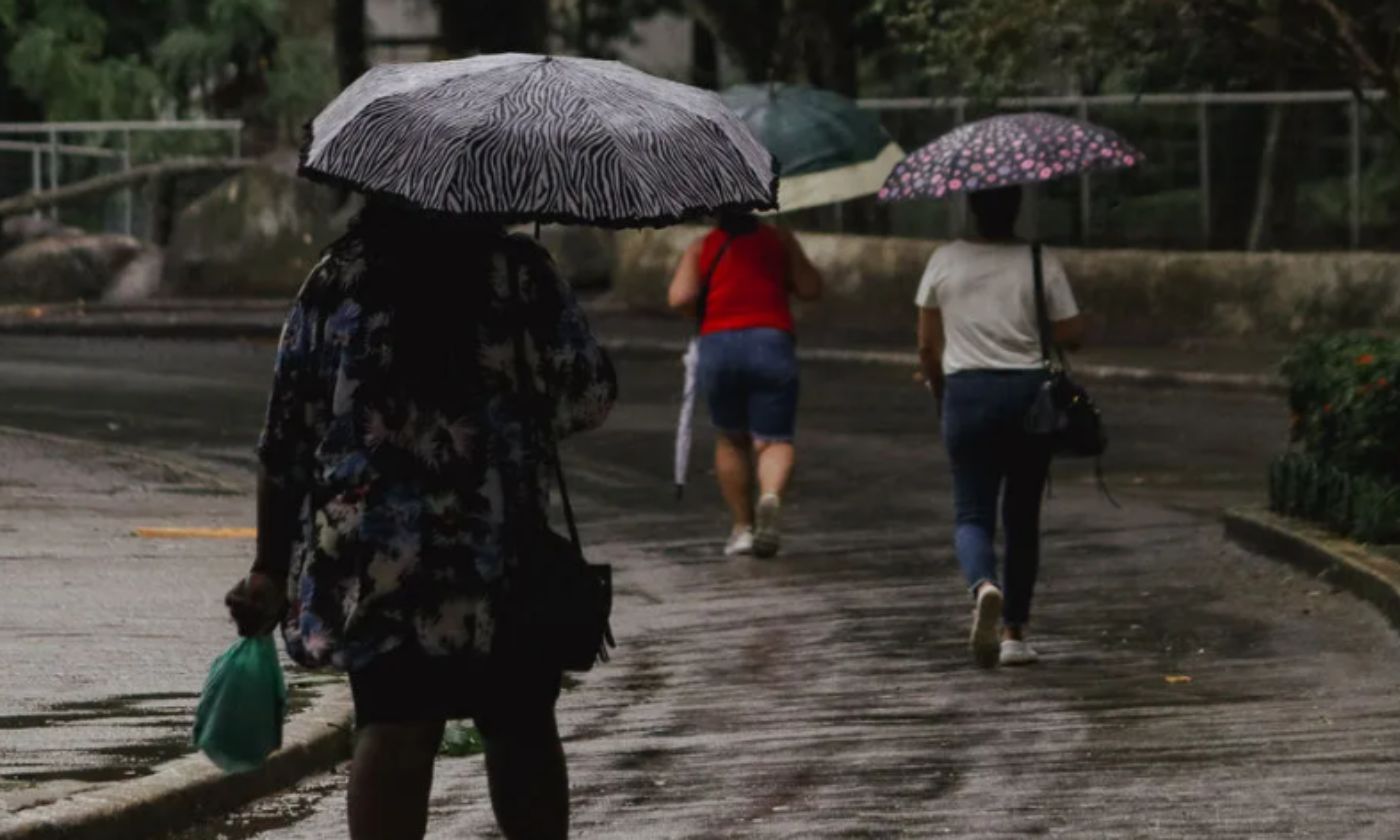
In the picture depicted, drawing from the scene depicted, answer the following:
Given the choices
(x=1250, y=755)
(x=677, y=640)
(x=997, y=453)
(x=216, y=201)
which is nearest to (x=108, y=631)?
(x=677, y=640)

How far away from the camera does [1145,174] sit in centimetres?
2800

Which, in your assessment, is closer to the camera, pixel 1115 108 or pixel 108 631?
pixel 108 631

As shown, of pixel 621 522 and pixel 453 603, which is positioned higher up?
pixel 453 603

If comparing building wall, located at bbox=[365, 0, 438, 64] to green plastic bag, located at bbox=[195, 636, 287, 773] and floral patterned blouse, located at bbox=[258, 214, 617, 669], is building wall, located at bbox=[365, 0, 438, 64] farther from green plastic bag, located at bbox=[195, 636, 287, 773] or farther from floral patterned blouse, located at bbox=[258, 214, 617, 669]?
floral patterned blouse, located at bbox=[258, 214, 617, 669]

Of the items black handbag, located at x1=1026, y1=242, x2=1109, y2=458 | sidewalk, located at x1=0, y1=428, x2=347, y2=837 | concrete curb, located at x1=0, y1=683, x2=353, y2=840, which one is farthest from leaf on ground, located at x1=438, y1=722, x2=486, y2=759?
black handbag, located at x1=1026, y1=242, x2=1109, y2=458

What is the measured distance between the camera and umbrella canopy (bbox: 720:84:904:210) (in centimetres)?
1412

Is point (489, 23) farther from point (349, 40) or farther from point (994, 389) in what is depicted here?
point (994, 389)

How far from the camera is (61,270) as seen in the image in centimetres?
3466

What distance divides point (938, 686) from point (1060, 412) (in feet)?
3.16

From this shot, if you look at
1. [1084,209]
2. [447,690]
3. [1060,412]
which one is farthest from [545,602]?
[1084,209]

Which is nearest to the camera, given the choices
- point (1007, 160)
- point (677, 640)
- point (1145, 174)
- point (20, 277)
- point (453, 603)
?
point (453, 603)

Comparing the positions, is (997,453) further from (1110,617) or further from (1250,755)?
(1250,755)

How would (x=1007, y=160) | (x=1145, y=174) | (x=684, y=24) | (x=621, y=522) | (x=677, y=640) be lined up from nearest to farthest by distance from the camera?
(x=1007, y=160)
(x=677, y=640)
(x=621, y=522)
(x=1145, y=174)
(x=684, y=24)

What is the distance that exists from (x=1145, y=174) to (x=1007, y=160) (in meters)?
17.6
